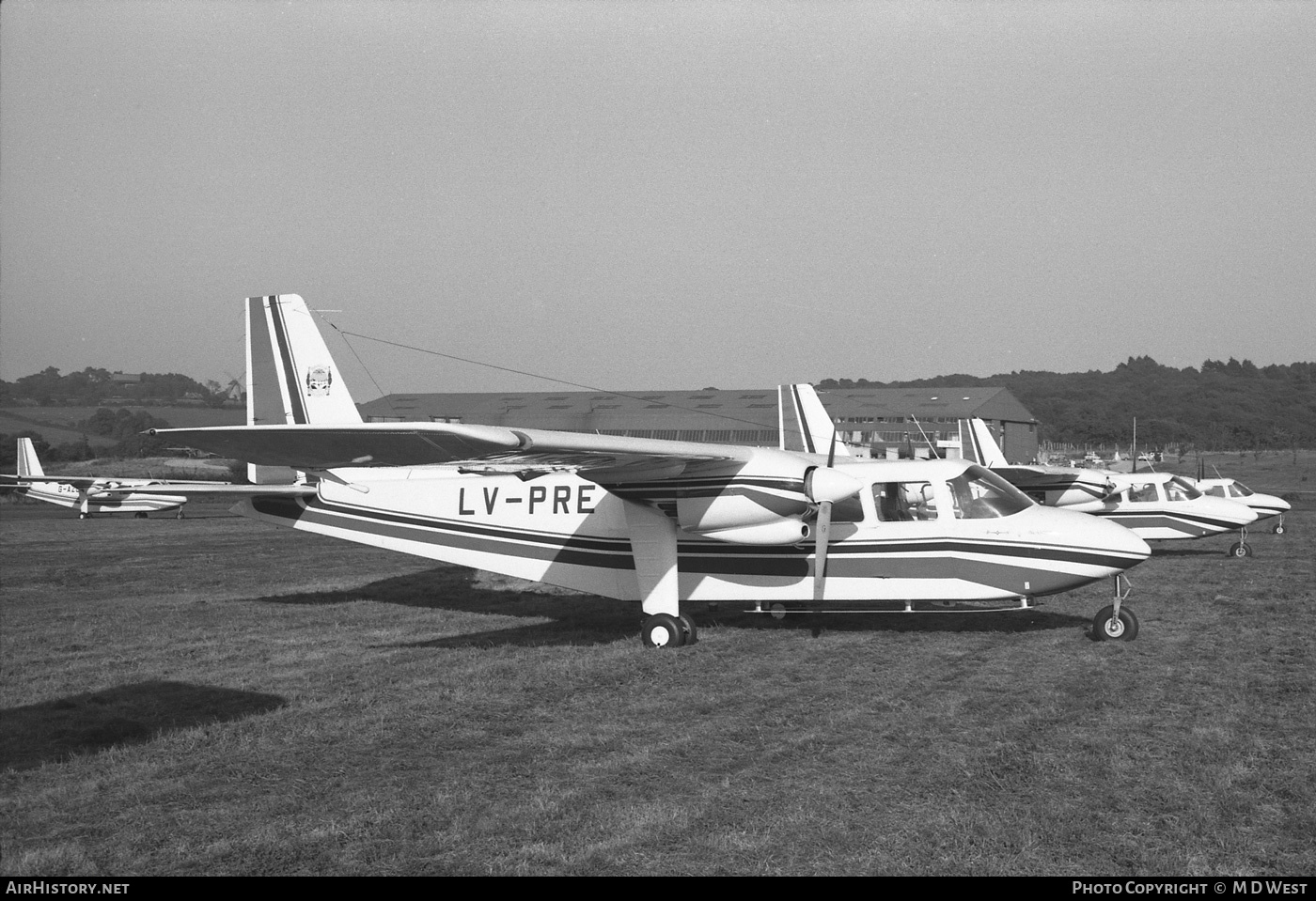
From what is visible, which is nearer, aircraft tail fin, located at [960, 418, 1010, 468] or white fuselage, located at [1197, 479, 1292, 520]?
white fuselage, located at [1197, 479, 1292, 520]

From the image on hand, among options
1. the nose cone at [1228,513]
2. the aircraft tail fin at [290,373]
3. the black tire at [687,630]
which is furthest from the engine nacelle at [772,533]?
the nose cone at [1228,513]

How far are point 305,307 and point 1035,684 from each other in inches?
388

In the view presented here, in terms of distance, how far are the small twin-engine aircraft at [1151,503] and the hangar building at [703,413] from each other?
19.5m

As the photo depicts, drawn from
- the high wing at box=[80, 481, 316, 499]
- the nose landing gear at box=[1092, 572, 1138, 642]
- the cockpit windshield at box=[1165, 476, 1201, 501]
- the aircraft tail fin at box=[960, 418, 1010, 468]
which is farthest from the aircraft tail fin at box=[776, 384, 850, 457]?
the high wing at box=[80, 481, 316, 499]

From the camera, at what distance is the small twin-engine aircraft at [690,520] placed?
10906 mm

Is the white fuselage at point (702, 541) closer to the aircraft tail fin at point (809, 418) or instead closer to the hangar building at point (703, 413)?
the aircraft tail fin at point (809, 418)

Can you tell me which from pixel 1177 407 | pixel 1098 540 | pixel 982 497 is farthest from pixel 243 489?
pixel 1177 407

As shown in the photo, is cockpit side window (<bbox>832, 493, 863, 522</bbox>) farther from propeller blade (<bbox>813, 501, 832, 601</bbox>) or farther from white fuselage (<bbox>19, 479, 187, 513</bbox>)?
white fuselage (<bbox>19, 479, 187, 513</bbox>)

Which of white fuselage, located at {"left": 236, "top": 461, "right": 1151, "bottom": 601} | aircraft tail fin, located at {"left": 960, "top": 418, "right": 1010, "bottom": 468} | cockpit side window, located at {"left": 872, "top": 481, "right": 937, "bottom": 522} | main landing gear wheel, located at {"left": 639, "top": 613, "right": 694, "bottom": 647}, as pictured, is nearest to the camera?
white fuselage, located at {"left": 236, "top": 461, "right": 1151, "bottom": 601}

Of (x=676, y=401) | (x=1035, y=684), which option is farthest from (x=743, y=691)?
(x=676, y=401)

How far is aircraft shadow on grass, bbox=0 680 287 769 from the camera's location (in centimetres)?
746

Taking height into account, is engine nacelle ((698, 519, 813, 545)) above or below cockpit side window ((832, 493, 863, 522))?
below

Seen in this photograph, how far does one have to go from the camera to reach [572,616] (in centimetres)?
1420

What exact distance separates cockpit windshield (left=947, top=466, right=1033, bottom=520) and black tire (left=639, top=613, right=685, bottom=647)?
136 inches
